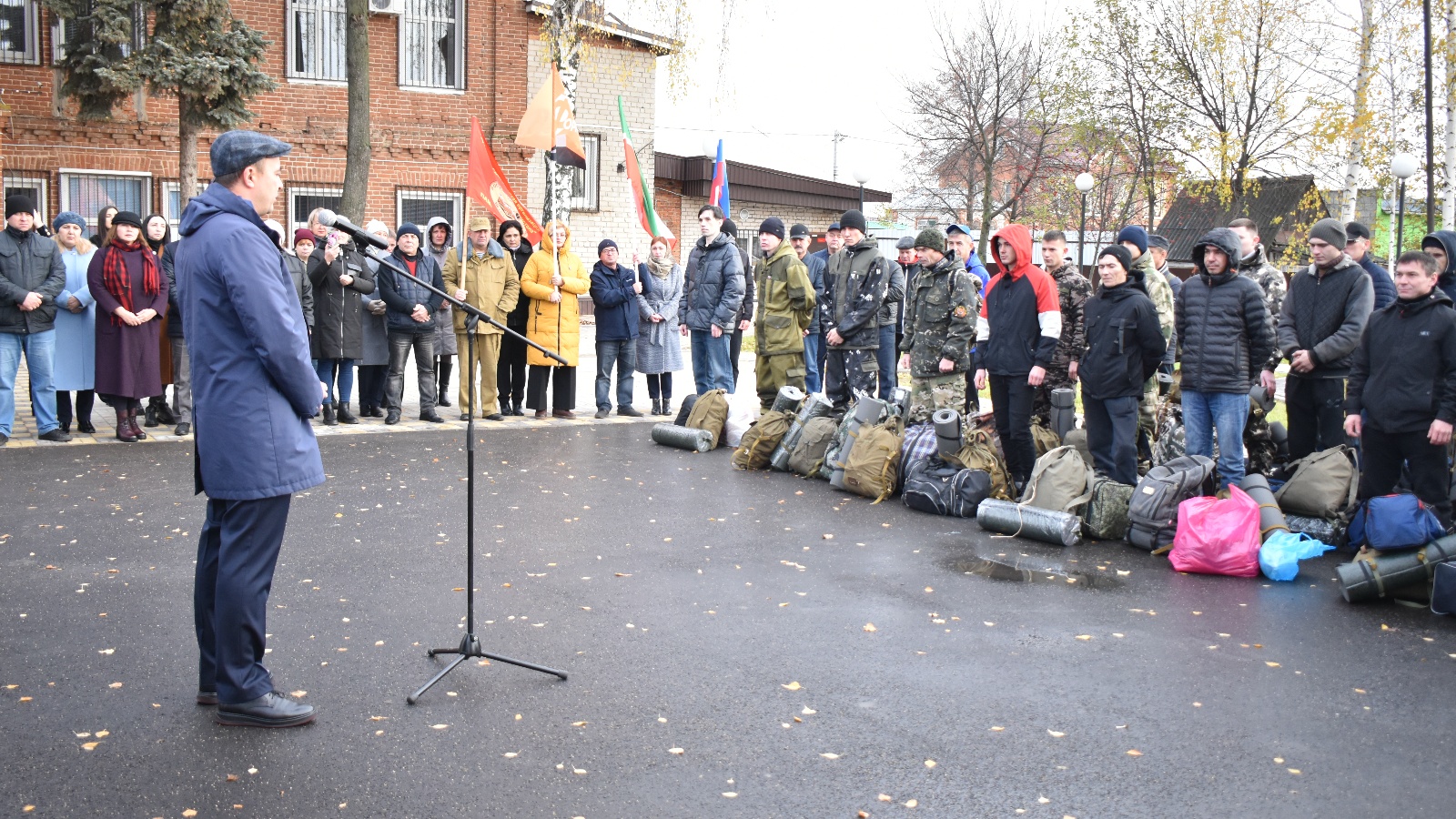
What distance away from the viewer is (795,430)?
1099 centimetres

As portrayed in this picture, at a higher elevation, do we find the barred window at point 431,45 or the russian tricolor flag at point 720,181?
the barred window at point 431,45

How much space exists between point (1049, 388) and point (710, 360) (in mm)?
4843

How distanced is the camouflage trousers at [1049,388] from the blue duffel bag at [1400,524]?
336cm

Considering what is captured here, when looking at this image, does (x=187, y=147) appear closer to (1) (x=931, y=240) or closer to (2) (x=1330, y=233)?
(1) (x=931, y=240)

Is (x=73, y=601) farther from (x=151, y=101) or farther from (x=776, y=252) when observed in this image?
(x=151, y=101)

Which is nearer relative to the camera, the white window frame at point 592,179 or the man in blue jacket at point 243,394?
the man in blue jacket at point 243,394

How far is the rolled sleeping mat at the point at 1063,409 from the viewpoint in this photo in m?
9.42

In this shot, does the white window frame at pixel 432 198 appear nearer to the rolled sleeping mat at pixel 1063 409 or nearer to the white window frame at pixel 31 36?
the white window frame at pixel 31 36

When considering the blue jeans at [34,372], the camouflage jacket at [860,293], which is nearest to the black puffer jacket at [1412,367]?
the camouflage jacket at [860,293]

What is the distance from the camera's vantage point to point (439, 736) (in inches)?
187

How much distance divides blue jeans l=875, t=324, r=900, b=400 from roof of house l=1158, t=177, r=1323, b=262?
22116 millimetres

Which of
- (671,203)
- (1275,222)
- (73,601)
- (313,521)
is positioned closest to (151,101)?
(671,203)

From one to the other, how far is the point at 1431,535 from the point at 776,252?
735cm

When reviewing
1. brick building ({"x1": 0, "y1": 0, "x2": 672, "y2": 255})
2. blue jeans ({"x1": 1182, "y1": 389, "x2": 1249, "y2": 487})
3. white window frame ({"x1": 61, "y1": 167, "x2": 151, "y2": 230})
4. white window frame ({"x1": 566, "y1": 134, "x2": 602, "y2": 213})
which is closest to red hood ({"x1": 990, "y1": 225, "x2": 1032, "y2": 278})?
blue jeans ({"x1": 1182, "y1": 389, "x2": 1249, "y2": 487})
